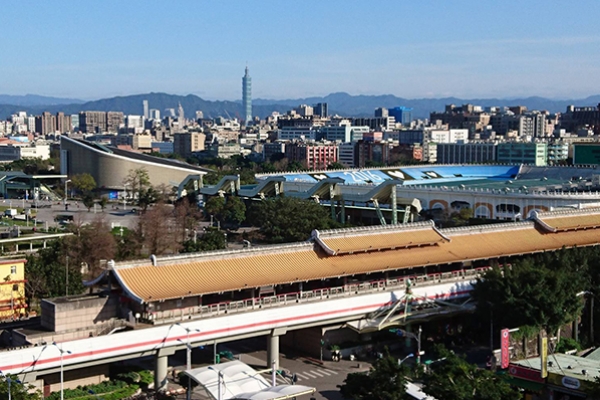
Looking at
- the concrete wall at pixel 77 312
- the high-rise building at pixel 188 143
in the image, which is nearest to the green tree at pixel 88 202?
the concrete wall at pixel 77 312

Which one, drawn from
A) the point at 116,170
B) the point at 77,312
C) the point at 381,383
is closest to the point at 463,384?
the point at 381,383

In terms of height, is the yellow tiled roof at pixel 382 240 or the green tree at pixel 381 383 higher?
the yellow tiled roof at pixel 382 240

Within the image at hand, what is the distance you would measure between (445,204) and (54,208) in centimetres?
3110

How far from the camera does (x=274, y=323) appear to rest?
22.7m

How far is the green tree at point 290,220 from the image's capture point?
42406 mm

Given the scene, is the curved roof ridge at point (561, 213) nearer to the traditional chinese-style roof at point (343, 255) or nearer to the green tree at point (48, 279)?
the traditional chinese-style roof at point (343, 255)

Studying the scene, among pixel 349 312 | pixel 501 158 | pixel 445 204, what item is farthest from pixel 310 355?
pixel 501 158

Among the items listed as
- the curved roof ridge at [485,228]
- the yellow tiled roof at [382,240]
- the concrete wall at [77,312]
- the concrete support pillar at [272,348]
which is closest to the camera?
the concrete wall at [77,312]

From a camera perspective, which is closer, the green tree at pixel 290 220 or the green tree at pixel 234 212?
the green tree at pixel 290 220

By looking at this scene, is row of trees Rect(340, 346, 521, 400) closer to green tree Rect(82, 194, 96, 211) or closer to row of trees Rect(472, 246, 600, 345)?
row of trees Rect(472, 246, 600, 345)

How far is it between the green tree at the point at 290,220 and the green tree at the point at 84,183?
111 ft

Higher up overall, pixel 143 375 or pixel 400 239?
pixel 400 239

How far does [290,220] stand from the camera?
142ft

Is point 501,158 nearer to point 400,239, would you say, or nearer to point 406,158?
point 406,158
